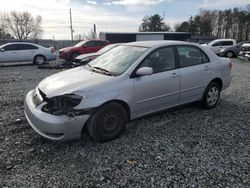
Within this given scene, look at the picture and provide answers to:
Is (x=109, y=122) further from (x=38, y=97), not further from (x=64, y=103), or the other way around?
(x=38, y=97)

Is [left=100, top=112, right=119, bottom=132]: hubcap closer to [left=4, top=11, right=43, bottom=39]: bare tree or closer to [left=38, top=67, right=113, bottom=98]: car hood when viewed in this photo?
[left=38, top=67, right=113, bottom=98]: car hood

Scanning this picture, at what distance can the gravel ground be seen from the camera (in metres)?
2.83

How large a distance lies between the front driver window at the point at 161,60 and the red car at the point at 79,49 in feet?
39.3

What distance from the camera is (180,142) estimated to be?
3758 millimetres

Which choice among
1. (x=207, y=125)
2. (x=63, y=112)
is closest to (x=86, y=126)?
(x=63, y=112)

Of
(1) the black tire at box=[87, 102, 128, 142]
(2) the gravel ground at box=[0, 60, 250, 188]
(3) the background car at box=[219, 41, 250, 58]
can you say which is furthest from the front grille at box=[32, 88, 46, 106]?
(3) the background car at box=[219, 41, 250, 58]

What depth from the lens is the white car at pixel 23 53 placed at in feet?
45.7

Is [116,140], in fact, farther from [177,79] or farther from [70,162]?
[177,79]

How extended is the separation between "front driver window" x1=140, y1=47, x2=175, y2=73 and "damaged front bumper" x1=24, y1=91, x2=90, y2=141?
4.88ft

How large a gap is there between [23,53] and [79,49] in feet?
11.5

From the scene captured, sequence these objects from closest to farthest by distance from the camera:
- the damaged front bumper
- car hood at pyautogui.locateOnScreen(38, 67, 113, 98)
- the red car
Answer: the damaged front bumper
car hood at pyautogui.locateOnScreen(38, 67, 113, 98)
the red car

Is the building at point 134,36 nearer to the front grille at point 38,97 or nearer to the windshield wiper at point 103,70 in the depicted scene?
the windshield wiper at point 103,70

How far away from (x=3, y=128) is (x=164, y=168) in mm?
3027

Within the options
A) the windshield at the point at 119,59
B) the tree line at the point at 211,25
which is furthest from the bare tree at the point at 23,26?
the windshield at the point at 119,59
